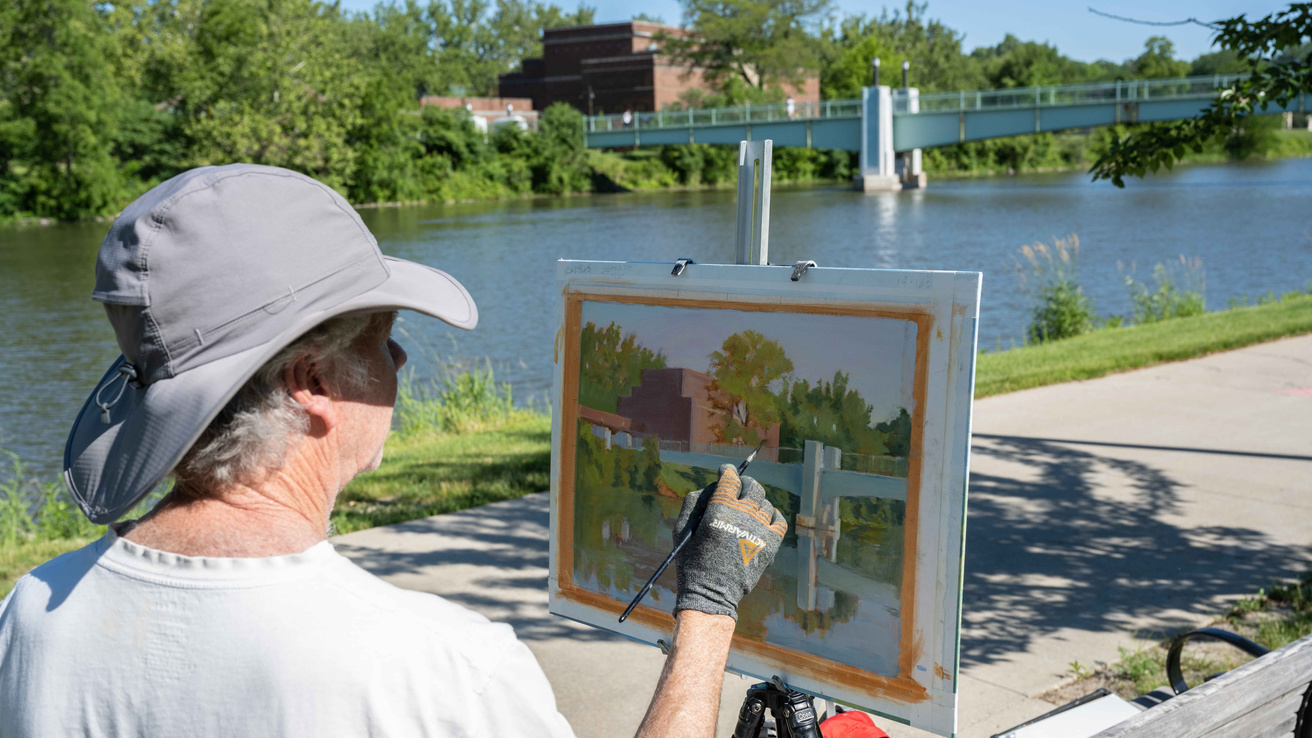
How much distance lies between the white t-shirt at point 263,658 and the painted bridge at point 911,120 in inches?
1665

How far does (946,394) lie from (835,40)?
3857 inches

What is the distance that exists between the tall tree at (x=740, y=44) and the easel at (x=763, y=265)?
220 feet

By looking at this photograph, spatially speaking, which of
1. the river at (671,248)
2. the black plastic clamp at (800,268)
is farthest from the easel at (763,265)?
the river at (671,248)

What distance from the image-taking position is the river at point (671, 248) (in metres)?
14.2

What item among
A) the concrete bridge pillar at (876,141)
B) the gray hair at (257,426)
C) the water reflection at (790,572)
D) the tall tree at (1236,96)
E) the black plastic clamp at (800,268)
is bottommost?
the water reflection at (790,572)

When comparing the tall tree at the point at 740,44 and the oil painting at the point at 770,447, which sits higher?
the tall tree at the point at 740,44

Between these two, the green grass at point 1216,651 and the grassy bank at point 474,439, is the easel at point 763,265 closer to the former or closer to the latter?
the green grass at point 1216,651

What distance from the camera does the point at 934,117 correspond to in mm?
45312

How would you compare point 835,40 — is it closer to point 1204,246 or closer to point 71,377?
point 1204,246

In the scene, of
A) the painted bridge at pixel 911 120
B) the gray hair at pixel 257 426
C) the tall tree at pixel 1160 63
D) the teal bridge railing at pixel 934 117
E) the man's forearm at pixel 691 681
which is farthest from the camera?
the tall tree at pixel 1160 63

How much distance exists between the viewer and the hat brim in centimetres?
124

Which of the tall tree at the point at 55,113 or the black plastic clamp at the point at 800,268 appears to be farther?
the tall tree at the point at 55,113

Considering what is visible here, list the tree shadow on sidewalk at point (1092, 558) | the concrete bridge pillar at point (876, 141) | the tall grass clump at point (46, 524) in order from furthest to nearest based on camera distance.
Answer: the concrete bridge pillar at point (876, 141)
the tall grass clump at point (46, 524)
the tree shadow on sidewalk at point (1092, 558)

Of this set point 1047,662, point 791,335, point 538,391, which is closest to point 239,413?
point 791,335
